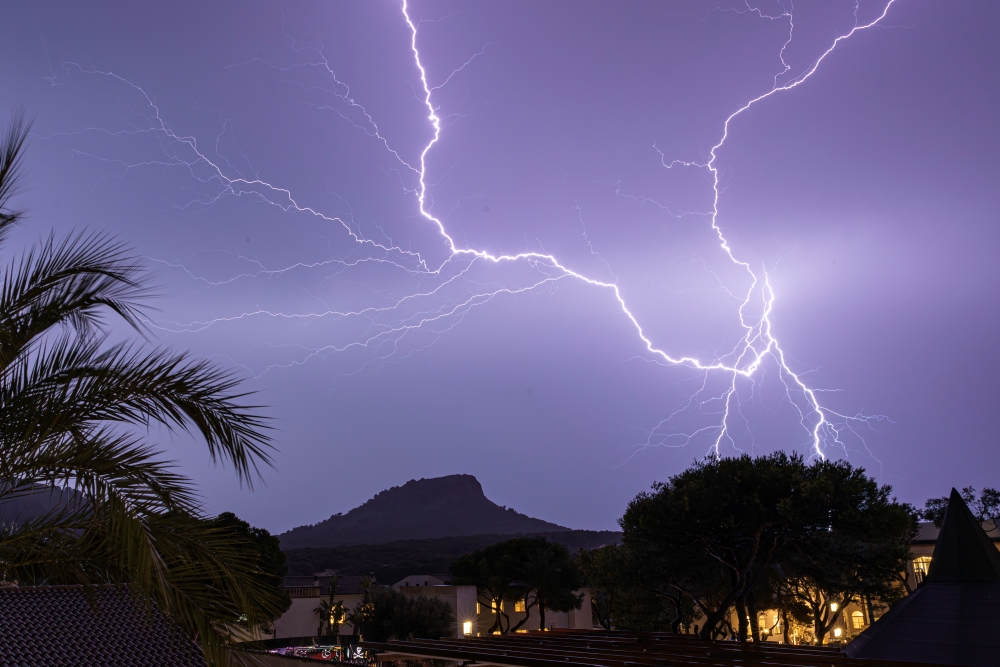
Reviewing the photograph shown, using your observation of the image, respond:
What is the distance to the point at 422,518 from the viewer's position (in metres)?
101

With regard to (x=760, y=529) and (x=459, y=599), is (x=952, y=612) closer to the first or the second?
(x=760, y=529)

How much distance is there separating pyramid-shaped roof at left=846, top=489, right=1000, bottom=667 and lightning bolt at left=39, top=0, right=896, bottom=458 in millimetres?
11402

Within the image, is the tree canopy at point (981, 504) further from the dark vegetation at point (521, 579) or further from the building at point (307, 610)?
the building at point (307, 610)

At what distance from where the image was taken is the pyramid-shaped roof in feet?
25.2

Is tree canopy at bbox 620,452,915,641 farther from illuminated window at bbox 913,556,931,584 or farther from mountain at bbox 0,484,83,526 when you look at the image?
mountain at bbox 0,484,83,526

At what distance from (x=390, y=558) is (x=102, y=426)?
6355 cm

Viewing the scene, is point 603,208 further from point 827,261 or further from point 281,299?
point 281,299

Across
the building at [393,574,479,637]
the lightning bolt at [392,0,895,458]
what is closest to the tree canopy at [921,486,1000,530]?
the lightning bolt at [392,0,895,458]

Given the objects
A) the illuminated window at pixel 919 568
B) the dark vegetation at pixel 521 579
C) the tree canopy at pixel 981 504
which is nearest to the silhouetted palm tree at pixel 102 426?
the illuminated window at pixel 919 568

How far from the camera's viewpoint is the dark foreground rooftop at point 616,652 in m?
9.24

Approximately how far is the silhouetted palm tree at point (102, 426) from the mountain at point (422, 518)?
289 feet

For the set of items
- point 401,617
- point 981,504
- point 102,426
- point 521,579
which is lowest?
point 401,617

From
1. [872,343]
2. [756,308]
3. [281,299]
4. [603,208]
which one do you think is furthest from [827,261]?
[281,299]

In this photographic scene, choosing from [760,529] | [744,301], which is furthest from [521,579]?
[760,529]
